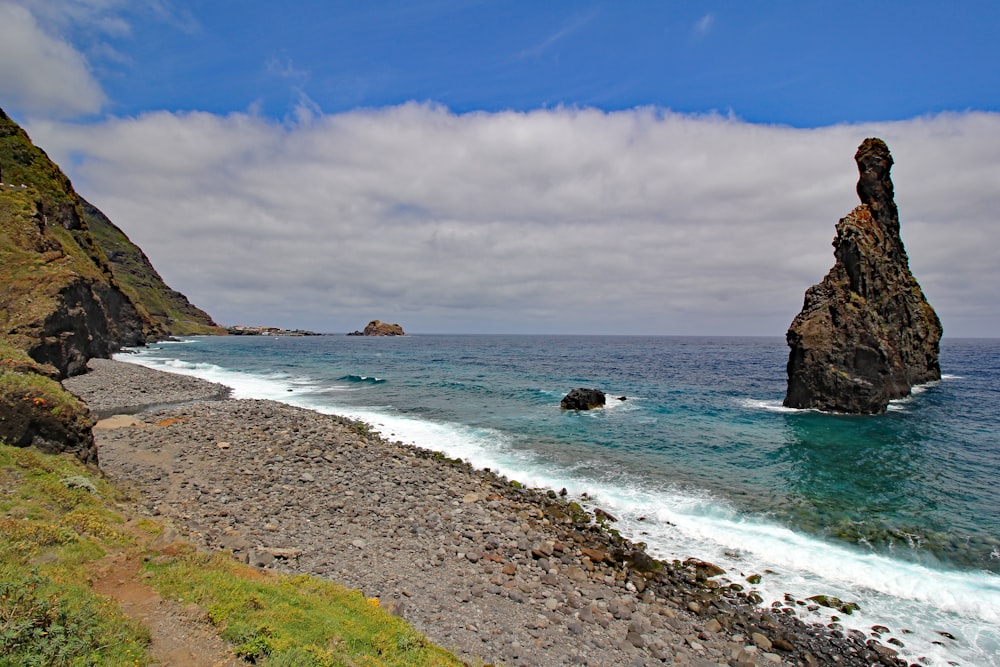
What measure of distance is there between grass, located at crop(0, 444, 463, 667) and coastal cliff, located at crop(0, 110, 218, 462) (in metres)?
3.46

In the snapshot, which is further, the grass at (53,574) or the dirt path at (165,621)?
the dirt path at (165,621)

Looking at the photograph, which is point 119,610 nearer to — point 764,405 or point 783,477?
point 783,477

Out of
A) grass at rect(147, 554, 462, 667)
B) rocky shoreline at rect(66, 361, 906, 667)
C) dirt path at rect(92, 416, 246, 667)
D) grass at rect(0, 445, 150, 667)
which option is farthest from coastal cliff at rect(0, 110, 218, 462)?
grass at rect(147, 554, 462, 667)

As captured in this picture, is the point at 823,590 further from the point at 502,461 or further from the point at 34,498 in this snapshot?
the point at 34,498

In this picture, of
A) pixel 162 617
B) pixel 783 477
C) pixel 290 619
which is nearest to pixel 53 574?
pixel 162 617

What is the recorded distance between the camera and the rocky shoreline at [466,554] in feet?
39.3

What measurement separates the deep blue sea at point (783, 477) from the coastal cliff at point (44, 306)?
52.9 ft

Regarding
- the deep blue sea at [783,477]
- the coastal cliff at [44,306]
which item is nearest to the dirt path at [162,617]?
the coastal cliff at [44,306]

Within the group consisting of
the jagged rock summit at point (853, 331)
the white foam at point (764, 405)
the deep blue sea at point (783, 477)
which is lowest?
the deep blue sea at point (783, 477)

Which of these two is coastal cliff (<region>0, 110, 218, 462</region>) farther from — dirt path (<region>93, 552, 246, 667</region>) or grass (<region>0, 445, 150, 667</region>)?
dirt path (<region>93, 552, 246, 667</region>)

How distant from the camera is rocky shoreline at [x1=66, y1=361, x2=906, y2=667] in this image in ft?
39.3

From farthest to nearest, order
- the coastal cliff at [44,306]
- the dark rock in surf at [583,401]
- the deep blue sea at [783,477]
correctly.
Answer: the dark rock in surf at [583,401]
the deep blue sea at [783,477]
the coastal cliff at [44,306]

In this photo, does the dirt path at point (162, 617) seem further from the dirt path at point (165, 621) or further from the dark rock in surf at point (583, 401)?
the dark rock in surf at point (583, 401)

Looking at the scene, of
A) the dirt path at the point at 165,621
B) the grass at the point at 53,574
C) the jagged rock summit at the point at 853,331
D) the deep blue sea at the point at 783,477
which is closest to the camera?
the grass at the point at 53,574
